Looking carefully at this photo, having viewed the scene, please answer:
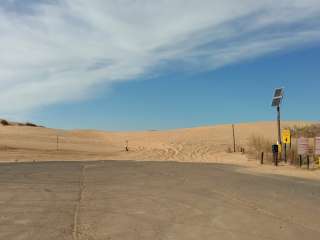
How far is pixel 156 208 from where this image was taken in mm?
10492

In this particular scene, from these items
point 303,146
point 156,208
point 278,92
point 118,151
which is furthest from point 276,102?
point 156,208

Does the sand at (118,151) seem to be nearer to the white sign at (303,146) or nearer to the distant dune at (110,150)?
the distant dune at (110,150)

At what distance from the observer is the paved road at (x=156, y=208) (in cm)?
822

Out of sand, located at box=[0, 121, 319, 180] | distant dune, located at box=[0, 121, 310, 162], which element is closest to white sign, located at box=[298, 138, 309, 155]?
sand, located at box=[0, 121, 319, 180]

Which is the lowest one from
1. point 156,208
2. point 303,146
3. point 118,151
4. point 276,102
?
point 156,208

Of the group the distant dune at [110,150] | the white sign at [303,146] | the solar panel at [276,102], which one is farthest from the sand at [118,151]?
the solar panel at [276,102]

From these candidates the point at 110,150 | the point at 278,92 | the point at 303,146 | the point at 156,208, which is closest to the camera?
the point at 156,208

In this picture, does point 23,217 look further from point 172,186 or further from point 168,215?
point 172,186

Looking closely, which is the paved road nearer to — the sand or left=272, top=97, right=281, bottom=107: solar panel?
the sand

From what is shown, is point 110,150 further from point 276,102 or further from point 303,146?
point 303,146

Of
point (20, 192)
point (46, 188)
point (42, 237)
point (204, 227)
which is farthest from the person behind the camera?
point (46, 188)

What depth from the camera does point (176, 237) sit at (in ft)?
25.8

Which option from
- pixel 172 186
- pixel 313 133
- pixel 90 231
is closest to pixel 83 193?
pixel 172 186

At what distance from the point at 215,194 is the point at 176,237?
510 centimetres
